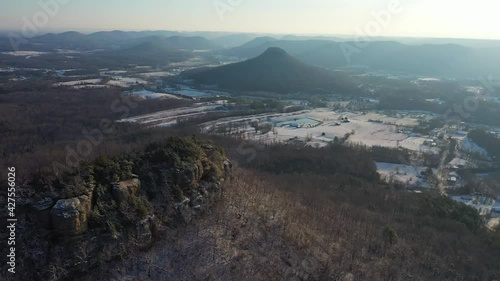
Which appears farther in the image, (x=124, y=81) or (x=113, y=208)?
(x=124, y=81)

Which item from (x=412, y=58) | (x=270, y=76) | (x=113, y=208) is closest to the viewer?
(x=113, y=208)

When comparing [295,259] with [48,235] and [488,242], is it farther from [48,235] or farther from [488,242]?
[488,242]

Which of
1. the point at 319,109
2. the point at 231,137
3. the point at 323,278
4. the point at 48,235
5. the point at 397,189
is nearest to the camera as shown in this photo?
the point at 48,235

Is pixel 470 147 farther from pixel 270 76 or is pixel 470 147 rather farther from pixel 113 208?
pixel 113 208

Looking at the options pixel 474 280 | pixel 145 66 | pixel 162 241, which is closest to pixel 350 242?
pixel 474 280

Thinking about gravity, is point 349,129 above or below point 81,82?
below

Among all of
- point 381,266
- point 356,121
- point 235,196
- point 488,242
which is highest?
point 235,196

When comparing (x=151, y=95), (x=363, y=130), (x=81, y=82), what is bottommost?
(x=363, y=130)

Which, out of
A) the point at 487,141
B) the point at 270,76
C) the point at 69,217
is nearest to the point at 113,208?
the point at 69,217

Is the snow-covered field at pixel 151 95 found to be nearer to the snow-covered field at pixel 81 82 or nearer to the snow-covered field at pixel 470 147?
the snow-covered field at pixel 81 82
